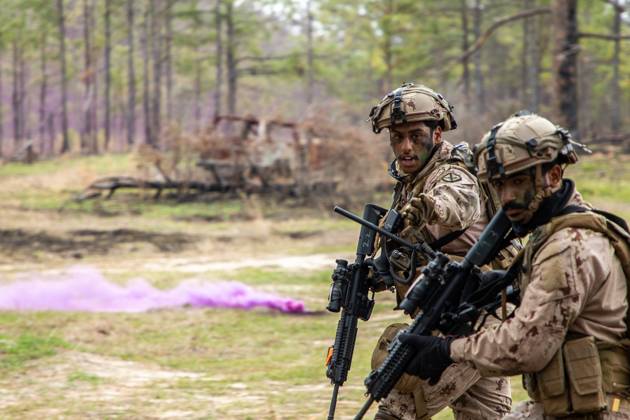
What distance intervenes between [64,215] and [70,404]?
14.3 meters

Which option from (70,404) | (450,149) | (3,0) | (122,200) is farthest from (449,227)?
(3,0)

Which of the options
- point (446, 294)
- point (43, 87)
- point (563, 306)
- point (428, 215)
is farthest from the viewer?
point (43, 87)

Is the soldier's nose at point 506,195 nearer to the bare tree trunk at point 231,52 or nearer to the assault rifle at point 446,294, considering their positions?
the assault rifle at point 446,294

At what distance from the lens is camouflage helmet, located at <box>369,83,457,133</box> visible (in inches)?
153

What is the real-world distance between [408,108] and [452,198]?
19.7 inches

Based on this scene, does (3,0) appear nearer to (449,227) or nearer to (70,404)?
(70,404)

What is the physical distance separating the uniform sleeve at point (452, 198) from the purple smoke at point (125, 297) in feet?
22.2

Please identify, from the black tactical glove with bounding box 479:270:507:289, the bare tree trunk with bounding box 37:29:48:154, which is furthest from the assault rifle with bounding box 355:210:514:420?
the bare tree trunk with bounding box 37:29:48:154

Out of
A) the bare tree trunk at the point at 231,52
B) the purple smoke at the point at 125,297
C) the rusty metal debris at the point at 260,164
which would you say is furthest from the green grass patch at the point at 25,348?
the bare tree trunk at the point at 231,52

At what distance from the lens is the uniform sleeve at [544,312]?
8.50ft

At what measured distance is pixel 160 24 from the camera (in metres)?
43.2

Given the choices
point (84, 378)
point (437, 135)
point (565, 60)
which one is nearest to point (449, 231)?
point (437, 135)

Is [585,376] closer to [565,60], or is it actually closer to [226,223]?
[565,60]

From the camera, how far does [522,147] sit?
108 inches
